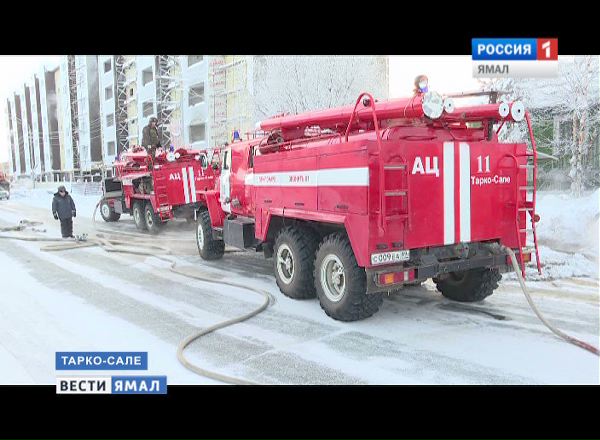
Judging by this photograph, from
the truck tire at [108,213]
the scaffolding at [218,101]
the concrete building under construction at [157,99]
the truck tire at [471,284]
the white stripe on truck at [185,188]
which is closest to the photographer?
the truck tire at [471,284]

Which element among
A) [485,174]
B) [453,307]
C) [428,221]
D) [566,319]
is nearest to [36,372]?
[428,221]

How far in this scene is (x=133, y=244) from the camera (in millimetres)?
11664

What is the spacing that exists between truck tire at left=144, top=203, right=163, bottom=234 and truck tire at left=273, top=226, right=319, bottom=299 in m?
8.36

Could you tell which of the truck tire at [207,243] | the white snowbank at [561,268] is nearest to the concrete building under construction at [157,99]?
the truck tire at [207,243]

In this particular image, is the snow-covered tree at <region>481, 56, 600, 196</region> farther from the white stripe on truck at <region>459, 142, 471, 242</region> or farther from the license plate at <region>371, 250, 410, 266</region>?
the license plate at <region>371, 250, 410, 266</region>

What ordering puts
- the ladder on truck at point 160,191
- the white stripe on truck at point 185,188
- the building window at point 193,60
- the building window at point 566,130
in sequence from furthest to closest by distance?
the building window at point 193,60 → the building window at point 566,130 → the white stripe on truck at point 185,188 → the ladder on truck at point 160,191

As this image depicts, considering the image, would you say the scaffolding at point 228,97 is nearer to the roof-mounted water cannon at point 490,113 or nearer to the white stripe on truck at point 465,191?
the roof-mounted water cannon at point 490,113

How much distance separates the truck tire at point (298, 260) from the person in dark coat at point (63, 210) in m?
8.31

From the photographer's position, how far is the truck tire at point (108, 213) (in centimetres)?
1780

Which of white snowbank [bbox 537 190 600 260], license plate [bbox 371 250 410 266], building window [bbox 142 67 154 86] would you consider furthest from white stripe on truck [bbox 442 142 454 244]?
building window [bbox 142 67 154 86]

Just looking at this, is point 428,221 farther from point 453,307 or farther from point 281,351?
point 281,351

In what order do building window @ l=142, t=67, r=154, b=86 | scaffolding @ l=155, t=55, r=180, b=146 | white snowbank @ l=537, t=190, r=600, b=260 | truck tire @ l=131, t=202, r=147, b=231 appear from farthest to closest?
1. building window @ l=142, t=67, r=154, b=86
2. scaffolding @ l=155, t=55, r=180, b=146
3. truck tire @ l=131, t=202, r=147, b=231
4. white snowbank @ l=537, t=190, r=600, b=260

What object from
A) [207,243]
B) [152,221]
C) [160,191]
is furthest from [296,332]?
[152,221]

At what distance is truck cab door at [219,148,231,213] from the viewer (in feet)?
29.7
